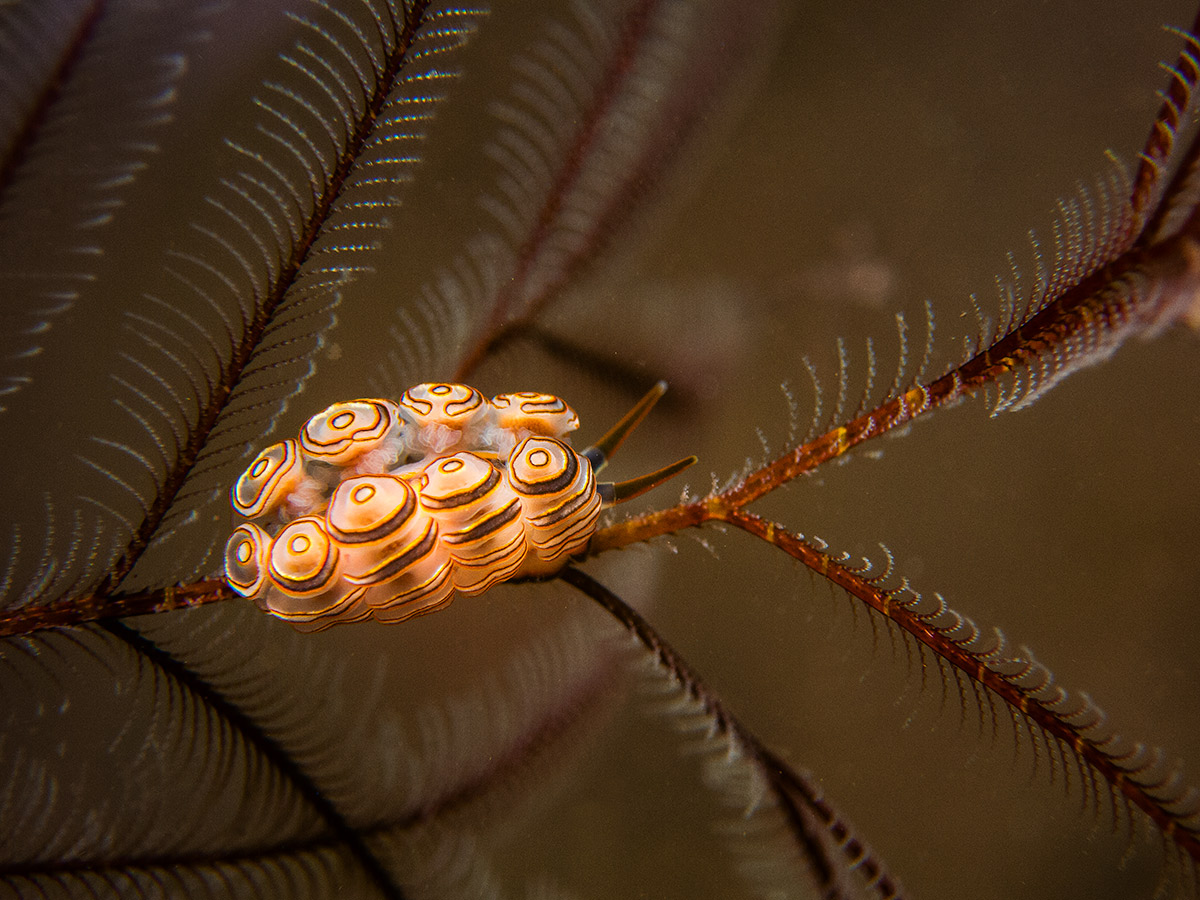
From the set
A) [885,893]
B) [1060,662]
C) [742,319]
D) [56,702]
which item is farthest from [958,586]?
[56,702]

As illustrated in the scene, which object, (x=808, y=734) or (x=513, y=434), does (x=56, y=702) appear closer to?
(x=513, y=434)

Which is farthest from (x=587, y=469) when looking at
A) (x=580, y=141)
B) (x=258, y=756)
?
(x=258, y=756)

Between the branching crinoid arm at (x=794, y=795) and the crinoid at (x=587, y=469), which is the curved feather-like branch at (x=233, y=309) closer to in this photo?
the crinoid at (x=587, y=469)

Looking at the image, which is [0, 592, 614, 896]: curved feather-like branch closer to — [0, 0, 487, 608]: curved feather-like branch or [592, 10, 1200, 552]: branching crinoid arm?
[0, 0, 487, 608]: curved feather-like branch

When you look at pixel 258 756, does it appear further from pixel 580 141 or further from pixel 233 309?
pixel 580 141

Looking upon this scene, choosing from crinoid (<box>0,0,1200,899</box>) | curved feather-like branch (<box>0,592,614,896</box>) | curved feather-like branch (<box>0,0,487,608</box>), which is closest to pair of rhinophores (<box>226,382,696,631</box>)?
crinoid (<box>0,0,1200,899</box>)

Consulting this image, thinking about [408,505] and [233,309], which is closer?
[408,505]
